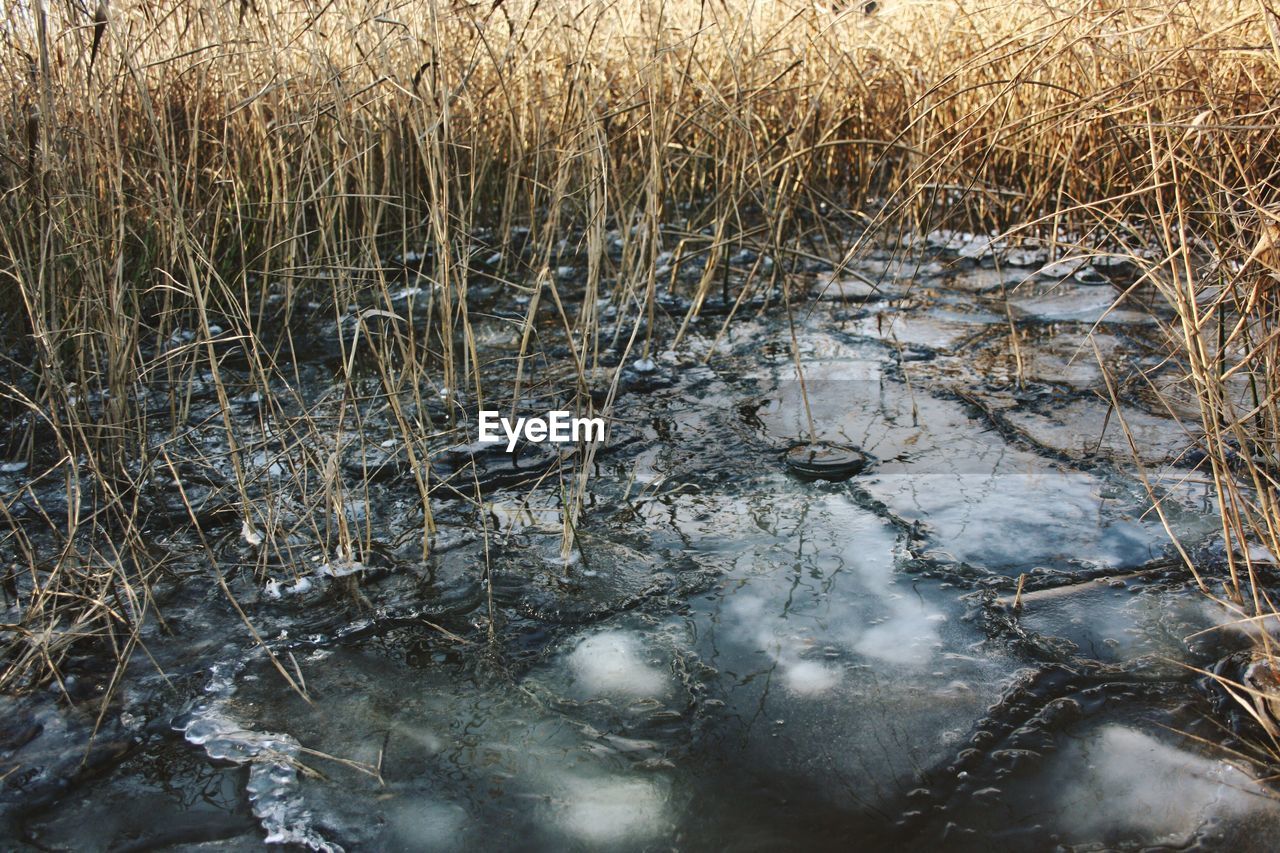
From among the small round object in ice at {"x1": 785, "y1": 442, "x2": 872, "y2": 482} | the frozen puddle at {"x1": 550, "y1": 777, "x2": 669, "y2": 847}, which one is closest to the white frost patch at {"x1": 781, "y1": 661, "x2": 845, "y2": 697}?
the frozen puddle at {"x1": 550, "y1": 777, "x2": 669, "y2": 847}

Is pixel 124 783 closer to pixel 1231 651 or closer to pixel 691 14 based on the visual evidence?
pixel 1231 651

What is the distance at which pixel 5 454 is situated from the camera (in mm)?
2256

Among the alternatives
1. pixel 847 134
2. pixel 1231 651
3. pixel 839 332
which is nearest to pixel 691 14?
pixel 847 134

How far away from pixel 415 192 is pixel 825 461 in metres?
1.85

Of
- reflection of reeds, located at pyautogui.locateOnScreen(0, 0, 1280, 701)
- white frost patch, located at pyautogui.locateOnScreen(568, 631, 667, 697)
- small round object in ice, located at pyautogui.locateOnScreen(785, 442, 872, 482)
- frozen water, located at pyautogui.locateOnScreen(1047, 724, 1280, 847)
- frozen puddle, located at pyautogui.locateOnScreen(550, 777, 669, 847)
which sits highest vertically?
reflection of reeds, located at pyautogui.locateOnScreen(0, 0, 1280, 701)

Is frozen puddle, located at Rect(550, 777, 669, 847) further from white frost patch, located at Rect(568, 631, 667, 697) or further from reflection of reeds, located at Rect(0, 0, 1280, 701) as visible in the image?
reflection of reeds, located at Rect(0, 0, 1280, 701)

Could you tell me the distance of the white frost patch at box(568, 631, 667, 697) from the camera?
1475mm

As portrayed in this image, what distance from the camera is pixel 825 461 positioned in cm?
215

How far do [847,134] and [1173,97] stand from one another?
178cm

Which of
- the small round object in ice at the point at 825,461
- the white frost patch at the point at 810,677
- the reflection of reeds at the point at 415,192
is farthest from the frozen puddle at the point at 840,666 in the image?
the reflection of reeds at the point at 415,192

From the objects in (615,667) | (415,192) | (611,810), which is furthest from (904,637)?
(415,192)

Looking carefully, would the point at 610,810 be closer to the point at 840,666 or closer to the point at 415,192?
the point at 840,666

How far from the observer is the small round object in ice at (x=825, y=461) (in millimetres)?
2102

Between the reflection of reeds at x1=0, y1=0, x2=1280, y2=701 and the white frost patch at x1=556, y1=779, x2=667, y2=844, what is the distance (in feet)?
1.89
